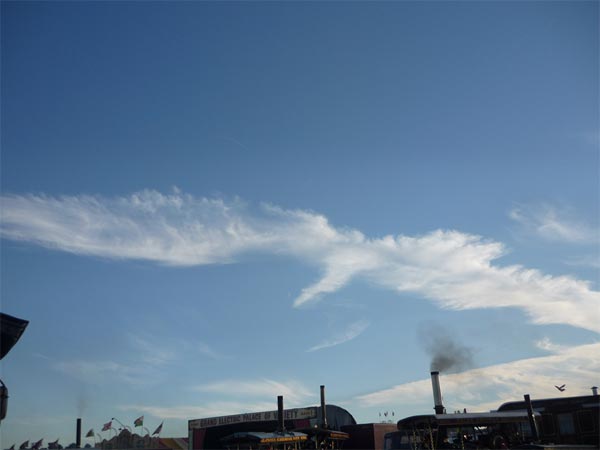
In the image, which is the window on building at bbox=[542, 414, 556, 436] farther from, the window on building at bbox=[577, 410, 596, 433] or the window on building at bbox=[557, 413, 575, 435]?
the window on building at bbox=[577, 410, 596, 433]

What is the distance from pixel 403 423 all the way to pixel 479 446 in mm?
4476

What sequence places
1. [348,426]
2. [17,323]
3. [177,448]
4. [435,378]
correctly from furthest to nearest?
[177,448], [348,426], [435,378], [17,323]

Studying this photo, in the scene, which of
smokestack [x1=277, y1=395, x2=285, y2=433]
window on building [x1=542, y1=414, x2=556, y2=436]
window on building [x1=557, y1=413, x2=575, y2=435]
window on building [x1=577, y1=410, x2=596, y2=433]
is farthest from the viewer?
smokestack [x1=277, y1=395, x2=285, y2=433]

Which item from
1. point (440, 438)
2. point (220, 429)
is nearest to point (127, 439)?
point (220, 429)

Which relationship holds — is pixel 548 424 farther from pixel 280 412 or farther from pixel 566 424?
pixel 280 412

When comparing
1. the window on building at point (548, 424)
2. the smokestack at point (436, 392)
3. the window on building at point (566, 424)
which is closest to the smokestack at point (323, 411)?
the smokestack at point (436, 392)

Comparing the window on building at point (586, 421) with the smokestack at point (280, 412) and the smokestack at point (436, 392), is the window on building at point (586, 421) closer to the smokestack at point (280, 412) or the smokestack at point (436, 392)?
the smokestack at point (436, 392)

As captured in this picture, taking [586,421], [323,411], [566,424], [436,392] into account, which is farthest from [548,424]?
[323,411]

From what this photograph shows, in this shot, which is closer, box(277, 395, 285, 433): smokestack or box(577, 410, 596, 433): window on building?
box(577, 410, 596, 433): window on building

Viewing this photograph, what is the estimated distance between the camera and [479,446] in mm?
30109

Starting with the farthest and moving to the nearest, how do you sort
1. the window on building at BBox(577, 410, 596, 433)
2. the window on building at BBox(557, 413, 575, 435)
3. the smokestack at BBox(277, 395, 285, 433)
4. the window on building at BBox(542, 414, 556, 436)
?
the smokestack at BBox(277, 395, 285, 433) < the window on building at BBox(542, 414, 556, 436) < the window on building at BBox(557, 413, 575, 435) < the window on building at BBox(577, 410, 596, 433)

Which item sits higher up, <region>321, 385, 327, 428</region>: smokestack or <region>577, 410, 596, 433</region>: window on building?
<region>321, 385, 327, 428</region>: smokestack

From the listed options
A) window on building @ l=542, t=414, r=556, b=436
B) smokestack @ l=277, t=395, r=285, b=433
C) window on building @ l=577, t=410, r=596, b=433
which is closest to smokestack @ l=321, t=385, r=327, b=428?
smokestack @ l=277, t=395, r=285, b=433

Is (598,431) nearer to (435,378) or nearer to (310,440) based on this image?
(435,378)
